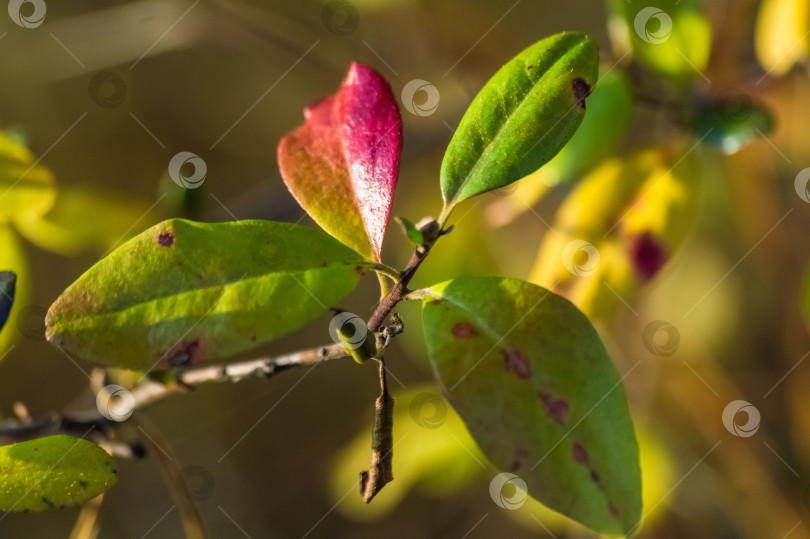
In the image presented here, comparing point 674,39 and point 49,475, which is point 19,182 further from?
point 674,39

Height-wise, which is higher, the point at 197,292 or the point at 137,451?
the point at 197,292

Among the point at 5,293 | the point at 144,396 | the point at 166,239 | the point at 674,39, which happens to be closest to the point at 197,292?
the point at 166,239

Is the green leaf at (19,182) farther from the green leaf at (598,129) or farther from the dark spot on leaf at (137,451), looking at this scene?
the green leaf at (598,129)

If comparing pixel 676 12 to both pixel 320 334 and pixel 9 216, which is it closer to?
pixel 9 216

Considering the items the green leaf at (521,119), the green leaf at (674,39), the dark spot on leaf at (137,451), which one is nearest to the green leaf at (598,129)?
the green leaf at (674,39)

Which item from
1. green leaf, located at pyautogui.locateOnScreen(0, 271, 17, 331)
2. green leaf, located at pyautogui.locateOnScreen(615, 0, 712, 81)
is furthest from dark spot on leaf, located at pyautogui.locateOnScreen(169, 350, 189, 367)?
green leaf, located at pyautogui.locateOnScreen(615, 0, 712, 81)

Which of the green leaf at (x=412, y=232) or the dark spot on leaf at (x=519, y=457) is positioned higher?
the green leaf at (x=412, y=232)
